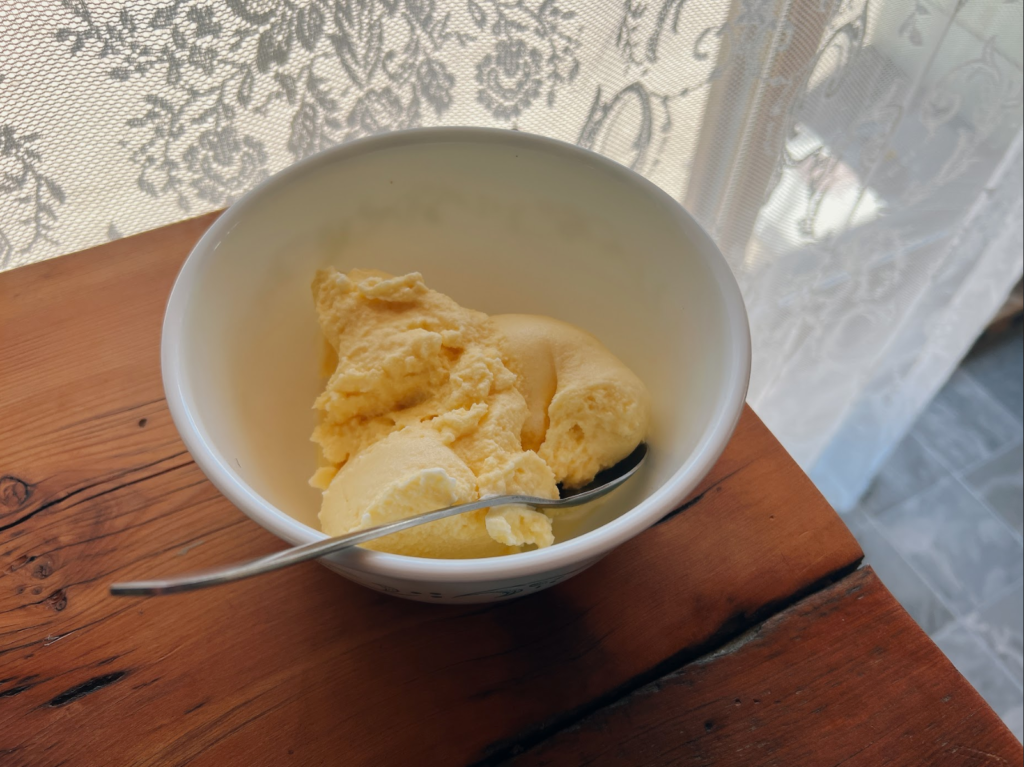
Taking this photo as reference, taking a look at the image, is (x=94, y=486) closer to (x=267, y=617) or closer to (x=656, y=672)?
(x=267, y=617)

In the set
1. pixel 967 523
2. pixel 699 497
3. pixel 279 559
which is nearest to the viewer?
pixel 279 559

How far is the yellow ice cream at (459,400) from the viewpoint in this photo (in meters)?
0.55

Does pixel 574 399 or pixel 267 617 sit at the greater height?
pixel 574 399

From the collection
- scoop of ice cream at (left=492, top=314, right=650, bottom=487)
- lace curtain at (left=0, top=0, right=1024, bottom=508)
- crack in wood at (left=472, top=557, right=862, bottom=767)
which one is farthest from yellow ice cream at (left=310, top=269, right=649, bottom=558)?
lace curtain at (left=0, top=0, right=1024, bottom=508)

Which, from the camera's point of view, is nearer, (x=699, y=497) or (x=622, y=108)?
(x=699, y=497)

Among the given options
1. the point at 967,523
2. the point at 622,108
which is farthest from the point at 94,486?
the point at 967,523

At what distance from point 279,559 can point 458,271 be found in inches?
15.3

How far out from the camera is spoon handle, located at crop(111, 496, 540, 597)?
1.15ft

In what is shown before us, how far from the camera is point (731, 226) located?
1.07m

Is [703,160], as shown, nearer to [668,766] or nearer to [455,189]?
[455,189]

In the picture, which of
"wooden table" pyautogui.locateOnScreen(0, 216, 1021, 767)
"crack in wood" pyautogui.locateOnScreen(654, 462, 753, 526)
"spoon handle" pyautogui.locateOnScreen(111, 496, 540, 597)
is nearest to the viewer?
"spoon handle" pyautogui.locateOnScreen(111, 496, 540, 597)

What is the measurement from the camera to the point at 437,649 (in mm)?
554

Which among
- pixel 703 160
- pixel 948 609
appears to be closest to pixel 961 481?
pixel 948 609

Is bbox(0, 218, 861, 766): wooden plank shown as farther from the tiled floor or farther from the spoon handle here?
the tiled floor
